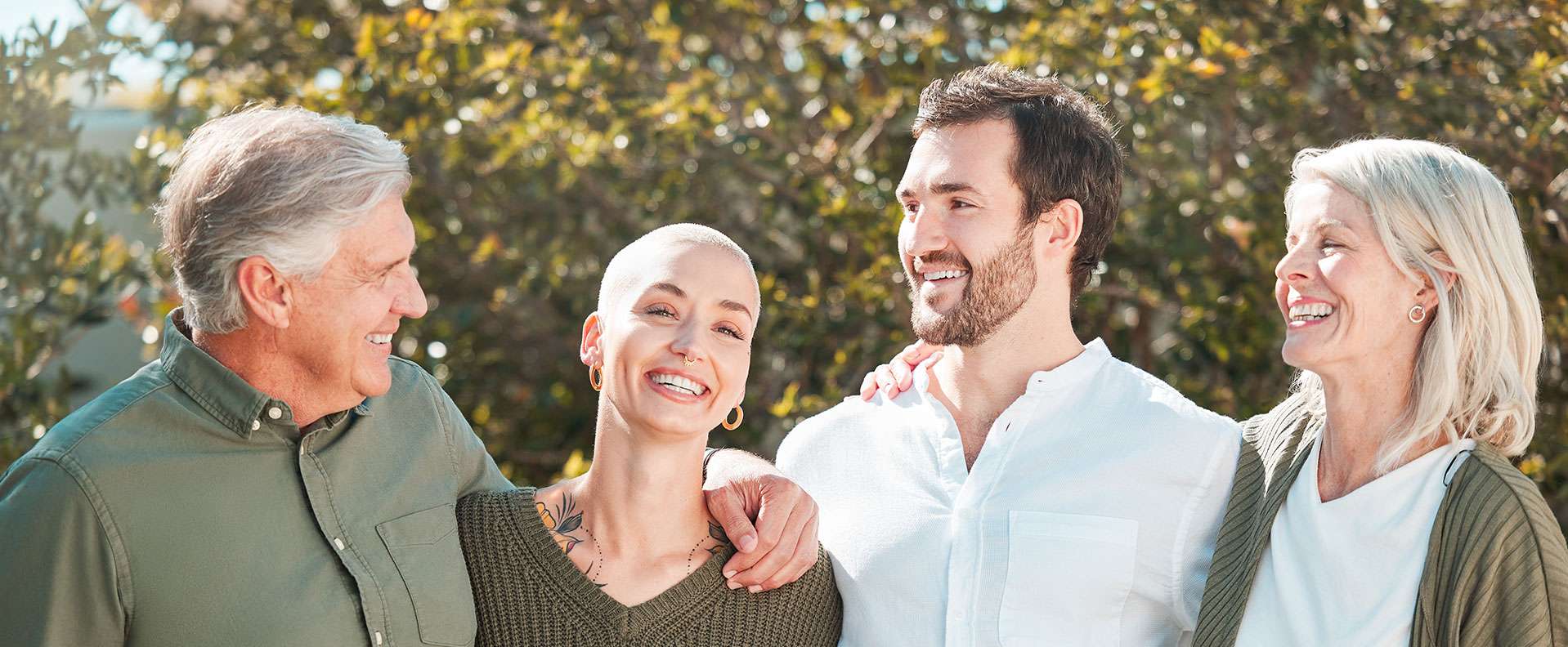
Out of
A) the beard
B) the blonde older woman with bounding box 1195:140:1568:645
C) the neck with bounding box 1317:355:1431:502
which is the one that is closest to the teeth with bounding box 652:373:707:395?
the beard

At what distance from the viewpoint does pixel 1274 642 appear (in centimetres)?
221

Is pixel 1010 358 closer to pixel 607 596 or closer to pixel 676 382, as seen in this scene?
pixel 676 382

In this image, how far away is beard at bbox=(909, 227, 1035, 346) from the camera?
8.43 ft

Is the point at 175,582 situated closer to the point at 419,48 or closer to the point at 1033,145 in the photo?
the point at 1033,145

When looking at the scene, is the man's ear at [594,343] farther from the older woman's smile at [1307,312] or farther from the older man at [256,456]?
the older woman's smile at [1307,312]

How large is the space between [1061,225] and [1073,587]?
2.47 feet

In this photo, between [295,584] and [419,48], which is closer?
[295,584]

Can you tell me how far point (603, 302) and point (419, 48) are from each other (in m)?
2.53

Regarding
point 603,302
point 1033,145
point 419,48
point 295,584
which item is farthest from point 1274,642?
point 419,48

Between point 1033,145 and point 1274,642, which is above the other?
point 1033,145

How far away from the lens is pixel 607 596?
7.43 ft

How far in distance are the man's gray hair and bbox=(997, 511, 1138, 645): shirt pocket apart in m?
1.27

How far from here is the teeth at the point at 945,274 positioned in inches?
103

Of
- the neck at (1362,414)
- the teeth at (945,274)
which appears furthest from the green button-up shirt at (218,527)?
the neck at (1362,414)
